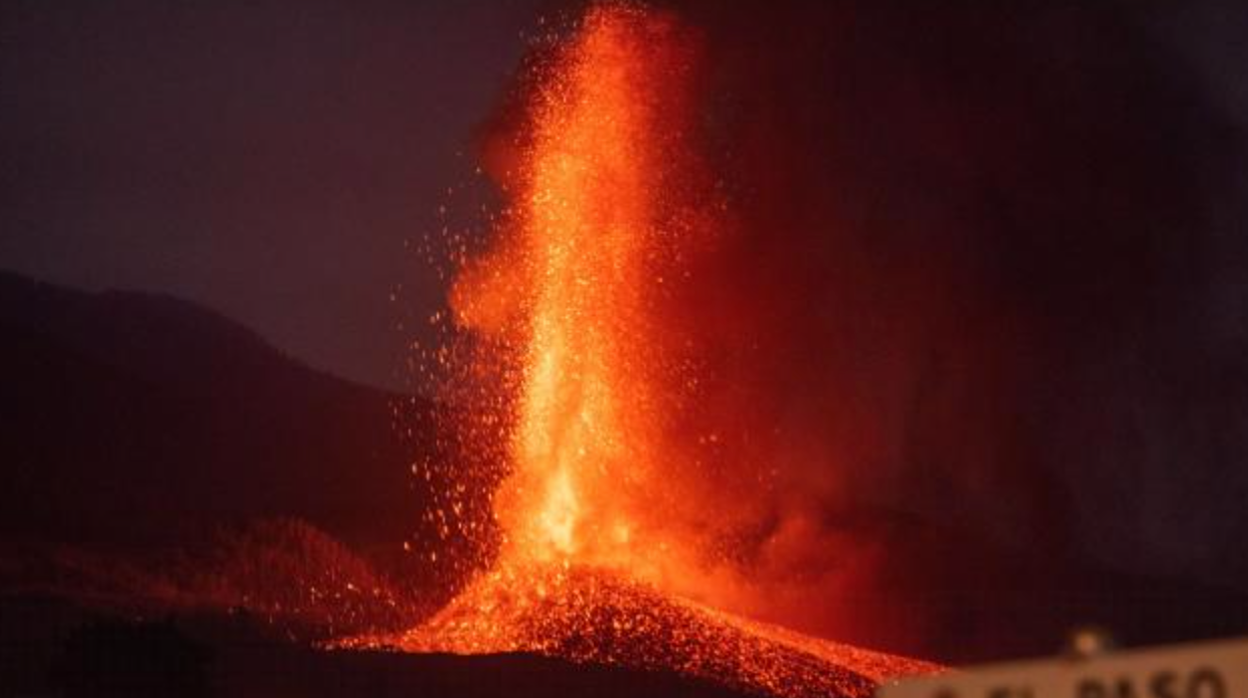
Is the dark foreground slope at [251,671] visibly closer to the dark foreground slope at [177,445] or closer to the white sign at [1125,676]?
the white sign at [1125,676]

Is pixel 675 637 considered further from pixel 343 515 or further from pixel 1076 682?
pixel 343 515

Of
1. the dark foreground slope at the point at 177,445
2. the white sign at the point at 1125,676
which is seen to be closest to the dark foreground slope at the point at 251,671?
the white sign at the point at 1125,676

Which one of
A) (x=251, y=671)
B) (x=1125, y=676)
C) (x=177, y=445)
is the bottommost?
(x=1125, y=676)

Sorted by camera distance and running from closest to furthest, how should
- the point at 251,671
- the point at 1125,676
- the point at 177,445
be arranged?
the point at 1125,676
the point at 251,671
the point at 177,445

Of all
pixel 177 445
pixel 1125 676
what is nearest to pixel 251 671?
pixel 1125 676

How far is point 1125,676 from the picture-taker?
15.2 ft

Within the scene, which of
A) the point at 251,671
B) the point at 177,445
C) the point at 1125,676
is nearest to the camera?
the point at 1125,676

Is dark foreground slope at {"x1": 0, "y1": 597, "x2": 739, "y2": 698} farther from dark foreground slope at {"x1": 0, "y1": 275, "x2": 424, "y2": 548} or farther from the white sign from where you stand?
dark foreground slope at {"x1": 0, "y1": 275, "x2": 424, "y2": 548}

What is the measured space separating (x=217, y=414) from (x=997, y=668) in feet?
199

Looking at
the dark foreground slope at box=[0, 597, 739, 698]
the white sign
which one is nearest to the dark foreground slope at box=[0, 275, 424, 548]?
the dark foreground slope at box=[0, 597, 739, 698]

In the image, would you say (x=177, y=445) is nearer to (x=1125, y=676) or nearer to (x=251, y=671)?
(x=251, y=671)

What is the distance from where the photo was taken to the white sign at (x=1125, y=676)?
458 cm

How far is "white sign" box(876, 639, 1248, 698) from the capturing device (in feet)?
15.0

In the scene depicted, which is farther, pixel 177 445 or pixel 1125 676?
pixel 177 445
